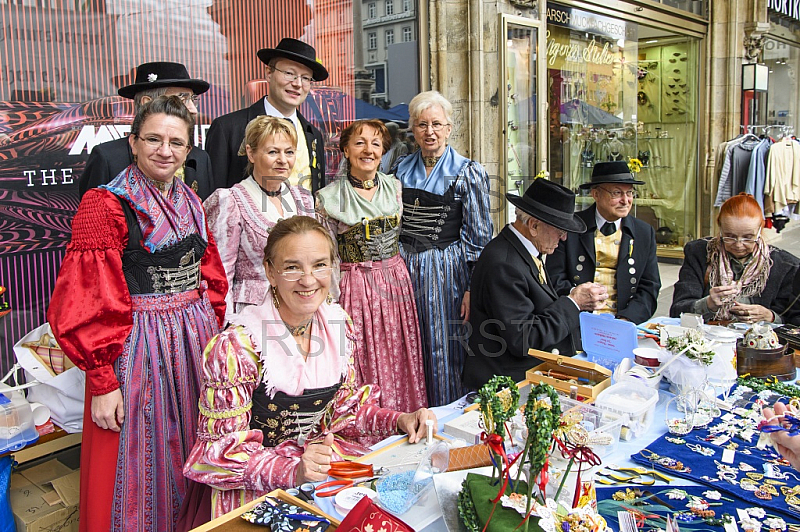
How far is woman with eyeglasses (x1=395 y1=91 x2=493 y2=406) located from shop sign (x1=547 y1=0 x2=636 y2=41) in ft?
11.7

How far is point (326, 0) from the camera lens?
508cm

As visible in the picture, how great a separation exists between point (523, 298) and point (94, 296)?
5.83 ft

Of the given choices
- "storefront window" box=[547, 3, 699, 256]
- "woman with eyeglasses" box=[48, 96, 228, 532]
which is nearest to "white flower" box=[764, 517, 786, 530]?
"woman with eyeglasses" box=[48, 96, 228, 532]

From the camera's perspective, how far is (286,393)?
221 cm

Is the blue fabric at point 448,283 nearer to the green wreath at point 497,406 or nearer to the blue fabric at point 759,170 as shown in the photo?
the green wreath at point 497,406

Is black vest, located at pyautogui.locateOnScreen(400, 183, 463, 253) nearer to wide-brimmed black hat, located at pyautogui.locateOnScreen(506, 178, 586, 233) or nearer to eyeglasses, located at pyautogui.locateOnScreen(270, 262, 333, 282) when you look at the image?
wide-brimmed black hat, located at pyautogui.locateOnScreen(506, 178, 586, 233)

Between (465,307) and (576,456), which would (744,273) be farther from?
(576,456)

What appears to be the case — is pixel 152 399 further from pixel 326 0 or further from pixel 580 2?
pixel 580 2

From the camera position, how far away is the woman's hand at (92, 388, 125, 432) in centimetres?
254

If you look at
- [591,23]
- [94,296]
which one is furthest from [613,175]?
[591,23]

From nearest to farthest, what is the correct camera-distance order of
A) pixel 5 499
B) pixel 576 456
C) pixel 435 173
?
pixel 576 456 < pixel 5 499 < pixel 435 173

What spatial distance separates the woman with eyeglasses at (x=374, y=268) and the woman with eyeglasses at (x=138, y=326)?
100 centimetres

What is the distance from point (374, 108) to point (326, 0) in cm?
89

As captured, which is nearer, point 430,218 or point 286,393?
point 286,393
